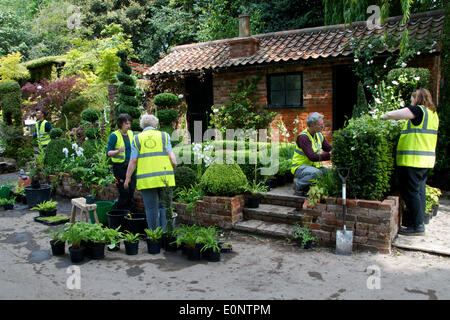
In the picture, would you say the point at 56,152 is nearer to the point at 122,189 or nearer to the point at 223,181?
the point at 122,189

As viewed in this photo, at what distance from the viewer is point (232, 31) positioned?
17781 millimetres

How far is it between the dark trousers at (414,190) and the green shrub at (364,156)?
1.39 ft

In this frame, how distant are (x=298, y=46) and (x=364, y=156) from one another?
6.50m

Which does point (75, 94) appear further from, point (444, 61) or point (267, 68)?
point (444, 61)

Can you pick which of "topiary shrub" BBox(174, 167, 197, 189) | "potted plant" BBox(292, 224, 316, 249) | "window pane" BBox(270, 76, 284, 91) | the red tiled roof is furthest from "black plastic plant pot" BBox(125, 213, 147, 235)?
"window pane" BBox(270, 76, 284, 91)

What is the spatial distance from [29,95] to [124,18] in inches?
356

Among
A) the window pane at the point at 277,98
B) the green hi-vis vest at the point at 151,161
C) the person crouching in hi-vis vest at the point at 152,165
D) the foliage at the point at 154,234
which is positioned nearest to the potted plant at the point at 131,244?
the foliage at the point at 154,234

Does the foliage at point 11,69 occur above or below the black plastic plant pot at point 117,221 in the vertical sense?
above

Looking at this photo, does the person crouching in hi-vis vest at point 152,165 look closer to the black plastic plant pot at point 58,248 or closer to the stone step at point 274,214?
the black plastic plant pot at point 58,248

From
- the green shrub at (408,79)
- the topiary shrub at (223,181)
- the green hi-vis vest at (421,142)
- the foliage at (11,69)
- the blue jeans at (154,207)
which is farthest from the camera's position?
the foliage at (11,69)

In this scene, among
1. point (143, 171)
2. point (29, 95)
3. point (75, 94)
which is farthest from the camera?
point (29, 95)

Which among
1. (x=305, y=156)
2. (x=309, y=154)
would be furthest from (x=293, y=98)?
(x=309, y=154)

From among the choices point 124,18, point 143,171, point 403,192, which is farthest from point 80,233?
point 124,18

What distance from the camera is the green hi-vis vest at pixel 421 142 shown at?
5344 millimetres
